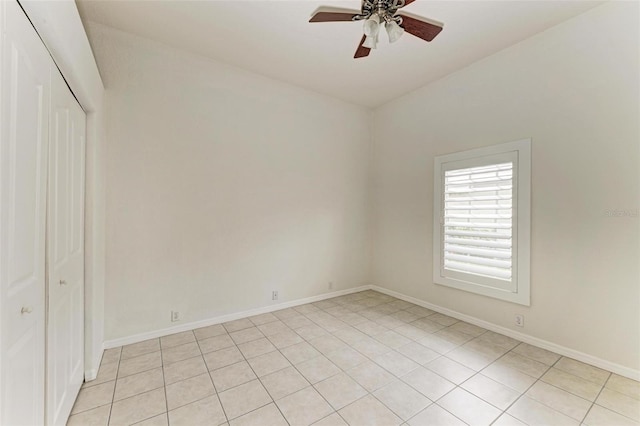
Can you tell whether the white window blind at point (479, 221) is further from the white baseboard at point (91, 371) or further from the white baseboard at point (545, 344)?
the white baseboard at point (91, 371)

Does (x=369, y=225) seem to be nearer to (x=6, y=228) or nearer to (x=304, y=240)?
(x=304, y=240)

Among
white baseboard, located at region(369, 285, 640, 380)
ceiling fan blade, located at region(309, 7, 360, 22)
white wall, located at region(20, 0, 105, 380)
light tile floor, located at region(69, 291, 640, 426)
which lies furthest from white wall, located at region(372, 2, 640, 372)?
white wall, located at region(20, 0, 105, 380)

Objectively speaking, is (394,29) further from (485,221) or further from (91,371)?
(91,371)

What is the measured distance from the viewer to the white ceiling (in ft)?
7.87

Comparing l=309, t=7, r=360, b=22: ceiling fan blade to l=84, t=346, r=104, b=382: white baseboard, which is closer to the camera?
l=309, t=7, r=360, b=22: ceiling fan blade

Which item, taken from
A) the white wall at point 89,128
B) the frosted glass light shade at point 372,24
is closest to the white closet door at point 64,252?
the white wall at point 89,128

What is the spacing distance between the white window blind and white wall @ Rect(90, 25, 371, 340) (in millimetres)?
1629

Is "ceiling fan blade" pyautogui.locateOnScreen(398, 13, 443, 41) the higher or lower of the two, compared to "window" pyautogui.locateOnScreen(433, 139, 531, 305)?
higher

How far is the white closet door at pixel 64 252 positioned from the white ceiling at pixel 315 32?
124cm

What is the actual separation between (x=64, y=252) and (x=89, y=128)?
1109 millimetres

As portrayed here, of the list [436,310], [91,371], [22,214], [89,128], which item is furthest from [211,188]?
[436,310]

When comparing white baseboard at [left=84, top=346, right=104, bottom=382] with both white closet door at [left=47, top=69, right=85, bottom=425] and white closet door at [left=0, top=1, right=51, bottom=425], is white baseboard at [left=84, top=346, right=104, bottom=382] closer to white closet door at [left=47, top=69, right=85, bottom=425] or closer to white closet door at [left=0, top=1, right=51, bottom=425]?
white closet door at [left=47, top=69, right=85, bottom=425]

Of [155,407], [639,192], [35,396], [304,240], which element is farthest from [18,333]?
[639,192]

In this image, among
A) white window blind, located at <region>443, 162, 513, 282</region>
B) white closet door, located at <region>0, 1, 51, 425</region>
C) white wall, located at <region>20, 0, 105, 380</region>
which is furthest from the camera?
white window blind, located at <region>443, 162, 513, 282</region>
